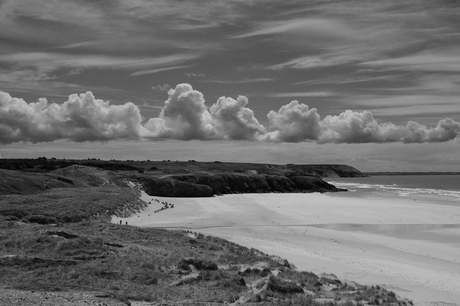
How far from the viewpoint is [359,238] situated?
3231 cm

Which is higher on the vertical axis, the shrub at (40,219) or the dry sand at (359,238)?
the shrub at (40,219)

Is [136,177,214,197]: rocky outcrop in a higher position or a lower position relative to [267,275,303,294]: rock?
lower

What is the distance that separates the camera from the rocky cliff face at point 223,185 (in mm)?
72188

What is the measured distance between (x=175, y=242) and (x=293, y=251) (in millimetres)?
7489

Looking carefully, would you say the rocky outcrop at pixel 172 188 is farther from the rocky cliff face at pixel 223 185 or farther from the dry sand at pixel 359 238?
the dry sand at pixel 359 238

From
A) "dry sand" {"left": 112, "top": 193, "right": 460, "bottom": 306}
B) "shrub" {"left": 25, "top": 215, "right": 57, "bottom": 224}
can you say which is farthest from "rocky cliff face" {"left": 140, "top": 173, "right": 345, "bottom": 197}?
"shrub" {"left": 25, "top": 215, "right": 57, "bottom": 224}

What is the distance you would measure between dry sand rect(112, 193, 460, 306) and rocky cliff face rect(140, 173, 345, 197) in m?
15.9

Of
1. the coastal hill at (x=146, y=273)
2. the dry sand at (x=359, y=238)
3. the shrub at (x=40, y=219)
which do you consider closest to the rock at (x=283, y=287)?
the coastal hill at (x=146, y=273)

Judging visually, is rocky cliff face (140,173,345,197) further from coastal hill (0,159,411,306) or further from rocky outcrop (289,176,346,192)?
coastal hill (0,159,411,306)

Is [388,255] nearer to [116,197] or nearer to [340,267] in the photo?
[340,267]

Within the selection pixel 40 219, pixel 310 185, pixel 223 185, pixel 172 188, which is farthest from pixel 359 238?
pixel 310 185

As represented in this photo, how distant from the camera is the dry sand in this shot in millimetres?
19672

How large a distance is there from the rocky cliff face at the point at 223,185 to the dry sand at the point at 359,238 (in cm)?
1588

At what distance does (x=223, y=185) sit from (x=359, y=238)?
56284mm
